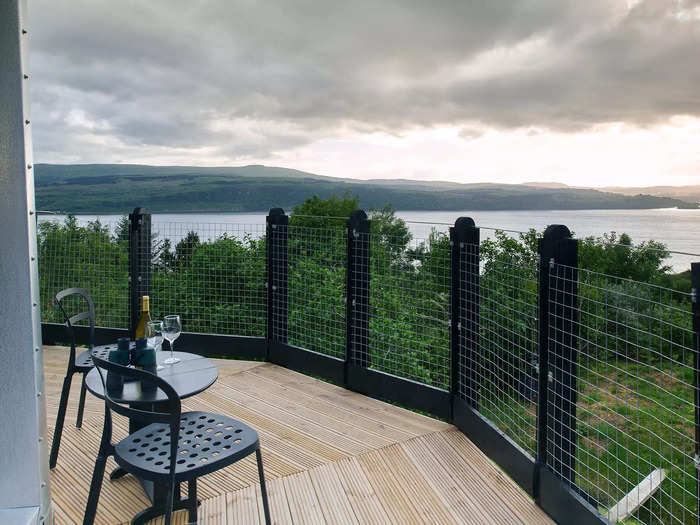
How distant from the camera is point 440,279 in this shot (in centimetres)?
377

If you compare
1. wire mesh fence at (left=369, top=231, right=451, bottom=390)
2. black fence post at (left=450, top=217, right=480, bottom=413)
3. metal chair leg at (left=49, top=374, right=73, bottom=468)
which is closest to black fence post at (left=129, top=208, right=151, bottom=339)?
metal chair leg at (left=49, top=374, right=73, bottom=468)

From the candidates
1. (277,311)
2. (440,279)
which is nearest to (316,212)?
(277,311)

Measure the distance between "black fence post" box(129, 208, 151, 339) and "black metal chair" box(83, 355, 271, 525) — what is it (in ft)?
10.5

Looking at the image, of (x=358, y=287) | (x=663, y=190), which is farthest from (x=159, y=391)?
(x=663, y=190)

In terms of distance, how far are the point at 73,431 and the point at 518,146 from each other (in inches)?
616

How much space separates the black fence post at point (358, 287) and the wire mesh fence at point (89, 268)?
2889mm

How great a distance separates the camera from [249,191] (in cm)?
1098

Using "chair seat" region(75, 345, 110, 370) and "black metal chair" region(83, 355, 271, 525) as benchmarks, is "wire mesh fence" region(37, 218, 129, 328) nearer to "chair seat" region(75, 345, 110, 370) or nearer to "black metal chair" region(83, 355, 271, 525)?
"chair seat" region(75, 345, 110, 370)

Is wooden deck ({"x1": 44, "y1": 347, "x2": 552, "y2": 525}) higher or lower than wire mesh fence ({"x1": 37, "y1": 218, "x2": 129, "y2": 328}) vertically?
lower

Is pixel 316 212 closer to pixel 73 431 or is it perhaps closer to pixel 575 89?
pixel 575 89

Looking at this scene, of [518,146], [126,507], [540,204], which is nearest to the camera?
[126,507]

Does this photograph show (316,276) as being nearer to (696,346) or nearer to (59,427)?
(59,427)

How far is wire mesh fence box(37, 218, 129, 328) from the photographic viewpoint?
5660 millimetres

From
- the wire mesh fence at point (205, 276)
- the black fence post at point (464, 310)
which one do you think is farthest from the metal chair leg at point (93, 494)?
the wire mesh fence at point (205, 276)
